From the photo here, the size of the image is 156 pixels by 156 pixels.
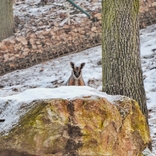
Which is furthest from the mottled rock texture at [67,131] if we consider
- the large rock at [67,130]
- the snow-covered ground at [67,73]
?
the snow-covered ground at [67,73]

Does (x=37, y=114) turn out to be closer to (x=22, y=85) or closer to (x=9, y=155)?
(x=9, y=155)

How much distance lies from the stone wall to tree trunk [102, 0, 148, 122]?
20.8 feet

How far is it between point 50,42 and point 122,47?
703 cm

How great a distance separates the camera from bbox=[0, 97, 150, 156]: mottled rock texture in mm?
4406

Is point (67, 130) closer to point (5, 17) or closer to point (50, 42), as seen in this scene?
point (50, 42)

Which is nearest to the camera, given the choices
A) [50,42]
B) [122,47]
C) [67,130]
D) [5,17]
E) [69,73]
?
[67,130]

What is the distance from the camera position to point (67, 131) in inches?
175

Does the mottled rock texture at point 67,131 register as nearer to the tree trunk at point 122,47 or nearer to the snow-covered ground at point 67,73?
the tree trunk at point 122,47

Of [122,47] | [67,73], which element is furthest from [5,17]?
[122,47]

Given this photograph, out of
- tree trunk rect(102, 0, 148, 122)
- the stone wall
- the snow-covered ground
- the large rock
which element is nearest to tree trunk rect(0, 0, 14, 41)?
the stone wall

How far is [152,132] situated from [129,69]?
4.71 feet

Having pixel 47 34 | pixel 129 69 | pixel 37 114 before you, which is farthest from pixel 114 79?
pixel 47 34

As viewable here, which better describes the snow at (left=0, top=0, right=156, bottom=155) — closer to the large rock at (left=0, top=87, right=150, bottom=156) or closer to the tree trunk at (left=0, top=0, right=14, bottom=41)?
the tree trunk at (left=0, top=0, right=14, bottom=41)

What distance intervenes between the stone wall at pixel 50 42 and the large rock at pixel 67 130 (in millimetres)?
Answer: 7499
